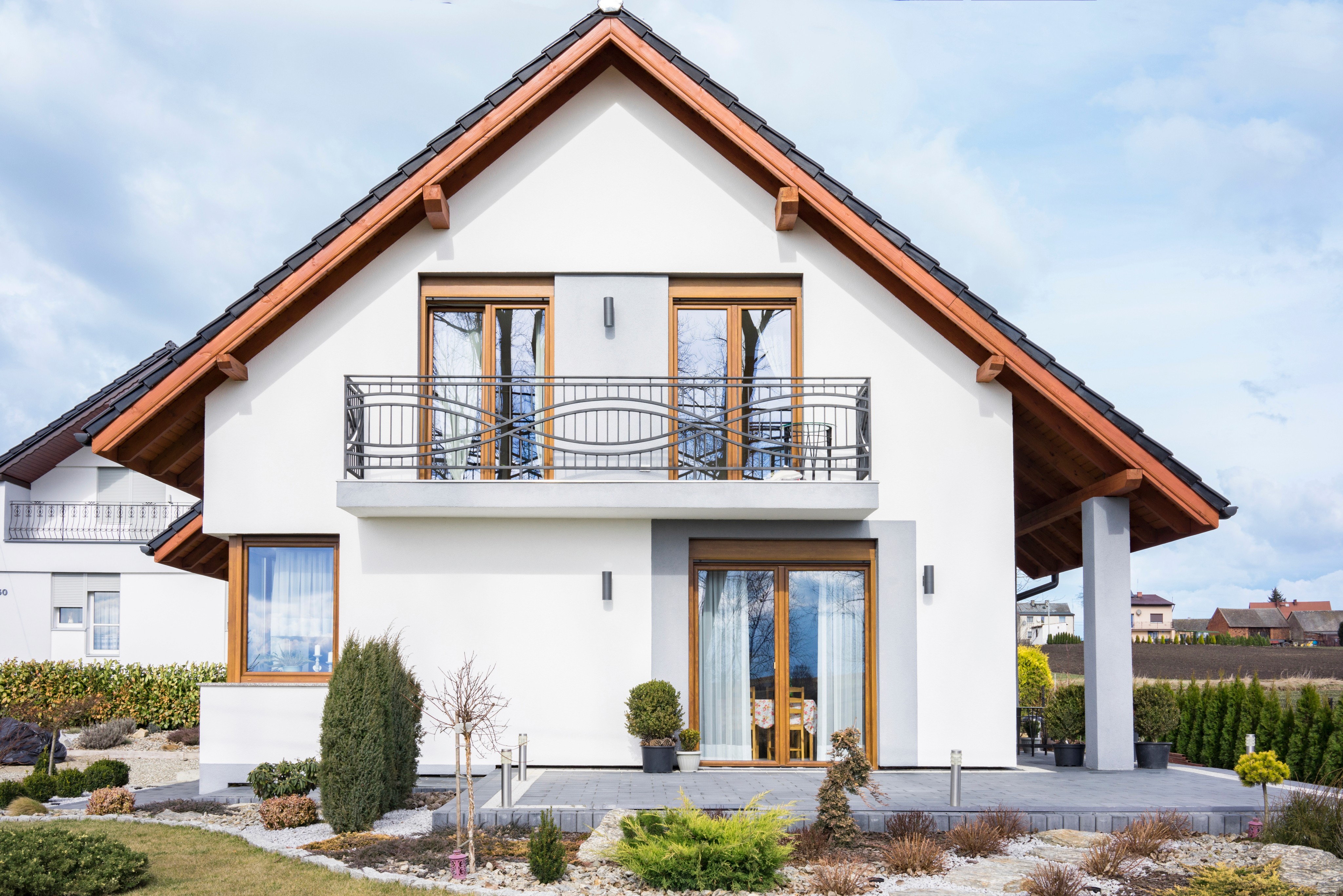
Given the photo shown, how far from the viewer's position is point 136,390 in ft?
36.7

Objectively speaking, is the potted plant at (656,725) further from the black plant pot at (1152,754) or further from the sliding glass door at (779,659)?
the black plant pot at (1152,754)

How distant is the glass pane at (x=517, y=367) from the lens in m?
12.1

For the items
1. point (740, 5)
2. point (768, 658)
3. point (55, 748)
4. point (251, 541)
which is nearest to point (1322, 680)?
point (768, 658)

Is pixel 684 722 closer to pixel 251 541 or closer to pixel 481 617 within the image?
pixel 481 617

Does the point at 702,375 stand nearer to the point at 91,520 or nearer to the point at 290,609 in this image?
the point at 290,609

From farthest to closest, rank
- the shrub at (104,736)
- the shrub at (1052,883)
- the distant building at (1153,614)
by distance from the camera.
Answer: the distant building at (1153,614) → the shrub at (104,736) → the shrub at (1052,883)

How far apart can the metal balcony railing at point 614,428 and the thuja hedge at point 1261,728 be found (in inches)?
232

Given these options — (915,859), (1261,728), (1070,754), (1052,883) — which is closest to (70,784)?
(915,859)

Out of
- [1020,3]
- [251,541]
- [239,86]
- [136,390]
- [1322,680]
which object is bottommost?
[1322,680]

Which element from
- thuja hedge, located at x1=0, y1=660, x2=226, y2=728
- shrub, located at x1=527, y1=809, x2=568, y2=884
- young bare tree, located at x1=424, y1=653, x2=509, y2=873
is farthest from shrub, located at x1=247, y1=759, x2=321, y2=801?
thuja hedge, located at x1=0, y1=660, x2=226, y2=728

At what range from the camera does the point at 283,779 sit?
1045 centimetres

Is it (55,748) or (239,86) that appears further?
(239,86)

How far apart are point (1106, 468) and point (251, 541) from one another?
984 centimetres

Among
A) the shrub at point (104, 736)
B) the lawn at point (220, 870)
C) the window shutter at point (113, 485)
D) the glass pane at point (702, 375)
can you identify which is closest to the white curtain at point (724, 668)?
the glass pane at point (702, 375)
